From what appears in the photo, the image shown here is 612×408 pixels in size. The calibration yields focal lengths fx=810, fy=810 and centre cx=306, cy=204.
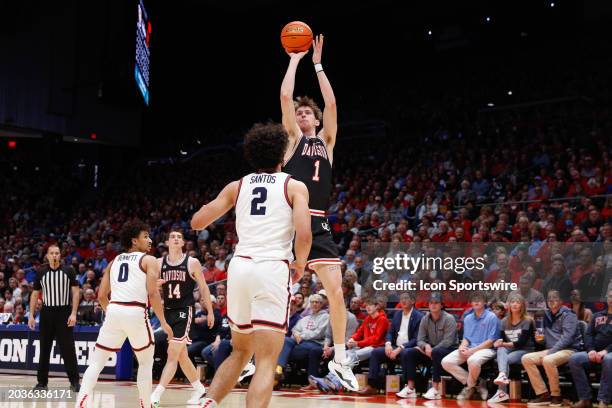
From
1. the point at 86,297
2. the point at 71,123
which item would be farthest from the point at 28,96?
the point at 86,297

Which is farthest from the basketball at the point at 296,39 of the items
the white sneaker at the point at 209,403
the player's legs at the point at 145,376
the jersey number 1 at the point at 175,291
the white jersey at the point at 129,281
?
the jersey number 1 at the point at 175,291

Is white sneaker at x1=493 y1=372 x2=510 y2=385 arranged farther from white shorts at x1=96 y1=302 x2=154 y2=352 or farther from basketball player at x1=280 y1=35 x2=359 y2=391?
white shorts at x1=96 y1=302 x2=154 y2=352

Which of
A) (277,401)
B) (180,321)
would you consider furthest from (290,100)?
(277,401)

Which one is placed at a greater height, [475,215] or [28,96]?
[28,96]

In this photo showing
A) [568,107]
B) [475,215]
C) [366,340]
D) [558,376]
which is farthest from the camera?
[568,107]

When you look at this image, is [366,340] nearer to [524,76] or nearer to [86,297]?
[86,297]

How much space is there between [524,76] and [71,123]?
1486 centimetres

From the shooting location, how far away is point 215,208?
5.34 m

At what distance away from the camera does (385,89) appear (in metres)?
28.9

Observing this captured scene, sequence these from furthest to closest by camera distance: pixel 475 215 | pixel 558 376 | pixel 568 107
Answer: pixel 568 107, pixel 475 215, pixel 558 376

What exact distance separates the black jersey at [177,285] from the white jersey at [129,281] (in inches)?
91.3

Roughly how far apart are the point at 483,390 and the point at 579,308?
1755 mm

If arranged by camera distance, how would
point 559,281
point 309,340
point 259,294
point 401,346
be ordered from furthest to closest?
1. point 309,340
2. point 401,346
3. point 559,281
4. point 259,294

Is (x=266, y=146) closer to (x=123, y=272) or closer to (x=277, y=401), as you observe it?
(x=123, y=272)
